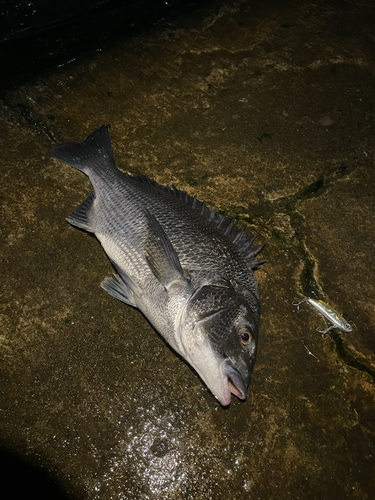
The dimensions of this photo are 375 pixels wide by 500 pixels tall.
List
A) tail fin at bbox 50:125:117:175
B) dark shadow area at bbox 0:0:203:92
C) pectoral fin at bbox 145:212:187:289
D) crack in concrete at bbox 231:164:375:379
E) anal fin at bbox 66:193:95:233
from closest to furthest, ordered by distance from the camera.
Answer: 1. pectoral fin at bbox 145:212:187:289
2. crack in concrete at bbox 231:164:375:379
3. anal fin at bbox 66:193:95:233
4. tail fin at bbox 50:125:117:175
5. dark shadow area at bbox 0:0:203:92

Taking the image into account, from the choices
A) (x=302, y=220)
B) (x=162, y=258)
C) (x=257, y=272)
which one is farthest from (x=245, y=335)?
(x=302, y=220)

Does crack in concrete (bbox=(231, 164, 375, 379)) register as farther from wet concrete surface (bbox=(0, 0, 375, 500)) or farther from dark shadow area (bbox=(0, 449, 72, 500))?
dark shadow area (bbox=(0, 449, 72, 500))

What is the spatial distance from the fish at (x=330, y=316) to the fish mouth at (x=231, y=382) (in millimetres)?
1024

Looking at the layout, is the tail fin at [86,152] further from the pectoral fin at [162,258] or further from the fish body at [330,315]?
the fish body at [330,315]

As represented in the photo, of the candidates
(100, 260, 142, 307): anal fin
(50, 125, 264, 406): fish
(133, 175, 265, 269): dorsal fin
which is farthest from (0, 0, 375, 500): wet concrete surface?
(133, 175, 265, 269): dorsal fin

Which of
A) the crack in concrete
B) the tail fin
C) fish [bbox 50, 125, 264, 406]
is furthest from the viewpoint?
the tail fin

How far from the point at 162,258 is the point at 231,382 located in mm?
936

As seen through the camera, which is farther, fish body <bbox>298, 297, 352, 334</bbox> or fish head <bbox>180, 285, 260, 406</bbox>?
fish body <bbox>298, 297, 352, 334</bbox>

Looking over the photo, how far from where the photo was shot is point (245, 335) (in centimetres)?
228

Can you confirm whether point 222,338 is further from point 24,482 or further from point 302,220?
point 302,220

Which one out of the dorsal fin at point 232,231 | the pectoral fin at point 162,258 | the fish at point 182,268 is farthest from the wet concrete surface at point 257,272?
the pectoral fin at point 162,258

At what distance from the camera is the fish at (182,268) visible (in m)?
2.24

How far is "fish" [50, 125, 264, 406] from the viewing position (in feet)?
7.36

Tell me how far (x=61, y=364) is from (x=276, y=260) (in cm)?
193
